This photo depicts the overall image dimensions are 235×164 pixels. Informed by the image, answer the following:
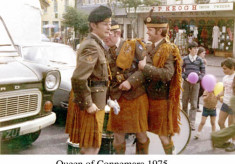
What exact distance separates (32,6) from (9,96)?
133 centimetres

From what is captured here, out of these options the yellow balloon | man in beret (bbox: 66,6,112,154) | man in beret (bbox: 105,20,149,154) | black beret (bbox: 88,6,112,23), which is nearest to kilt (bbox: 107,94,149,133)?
man in beret (bbox: 105,20,149,154)

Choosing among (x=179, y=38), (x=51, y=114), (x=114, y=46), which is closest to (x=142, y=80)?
(x=114, y=46)

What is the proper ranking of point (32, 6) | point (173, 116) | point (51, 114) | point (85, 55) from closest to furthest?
point (85, 55)
point (173, 116)
point (51, 114)
point (32, 6)

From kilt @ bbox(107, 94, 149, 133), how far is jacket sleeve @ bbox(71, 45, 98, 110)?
659mm

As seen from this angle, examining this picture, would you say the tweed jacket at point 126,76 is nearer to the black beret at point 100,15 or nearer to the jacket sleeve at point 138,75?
the jacket sleeve at point 138,75

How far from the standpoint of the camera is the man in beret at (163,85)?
2889mm

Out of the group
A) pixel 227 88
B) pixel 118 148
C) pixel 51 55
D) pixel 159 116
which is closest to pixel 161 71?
pixel 159 116

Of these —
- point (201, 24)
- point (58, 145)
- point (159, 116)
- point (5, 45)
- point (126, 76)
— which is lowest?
point (58, 145)

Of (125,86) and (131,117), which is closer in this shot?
(125,86)

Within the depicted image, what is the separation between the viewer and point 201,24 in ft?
14.3

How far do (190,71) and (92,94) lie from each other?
94.2 inches

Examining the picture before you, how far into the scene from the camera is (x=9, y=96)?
294cm

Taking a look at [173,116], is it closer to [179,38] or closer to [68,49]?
[179,38]

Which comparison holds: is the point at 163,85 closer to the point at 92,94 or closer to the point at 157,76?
the point at 157,76
